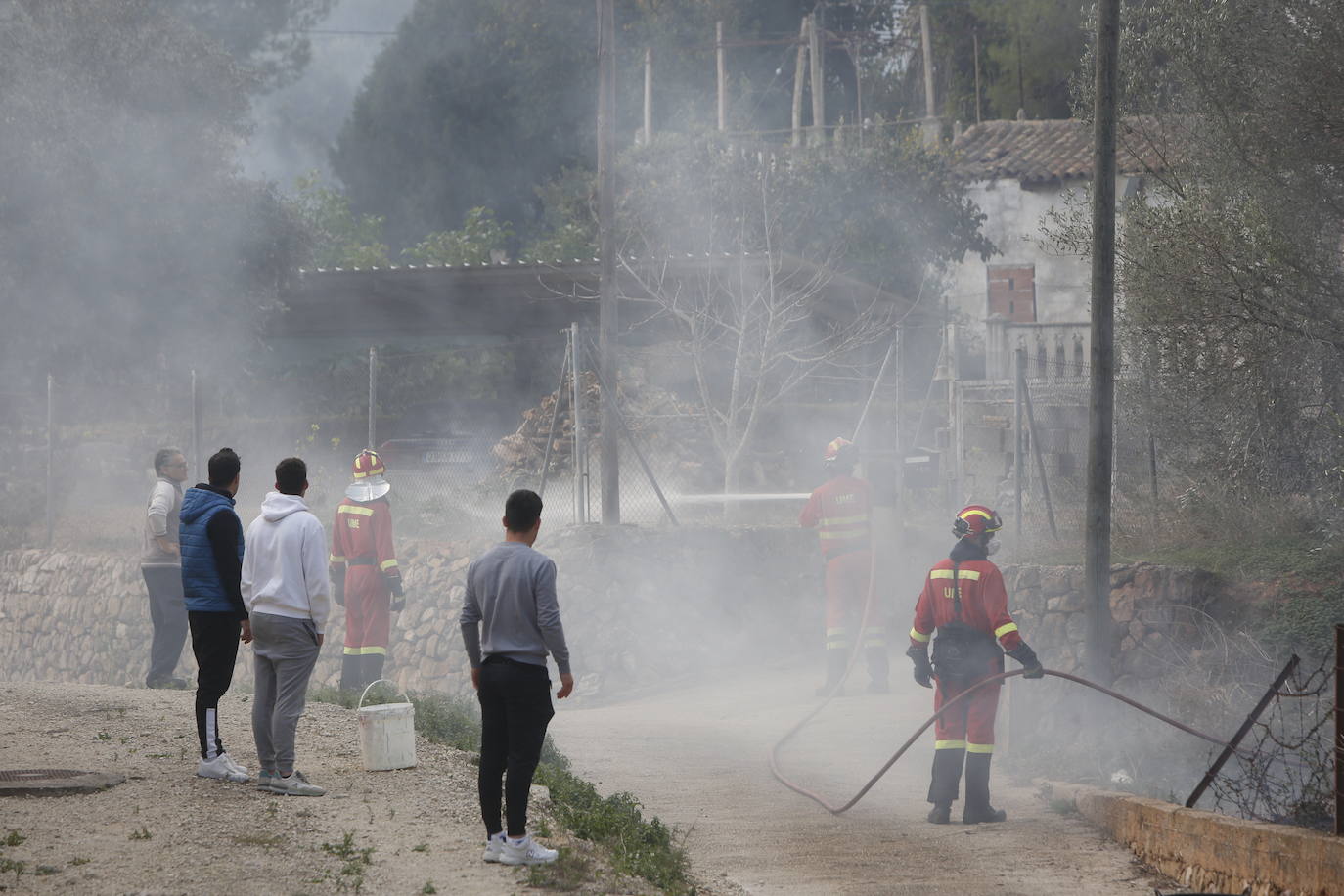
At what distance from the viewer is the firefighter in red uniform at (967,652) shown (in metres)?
8.16

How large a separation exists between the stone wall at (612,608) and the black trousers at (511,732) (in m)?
7.91

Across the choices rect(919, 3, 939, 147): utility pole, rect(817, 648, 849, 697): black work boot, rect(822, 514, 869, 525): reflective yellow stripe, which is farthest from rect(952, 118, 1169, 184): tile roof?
rect(817, 648, 849, 697): black work boot

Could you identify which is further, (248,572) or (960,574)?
(960,574)

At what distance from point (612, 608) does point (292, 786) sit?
25.1 feet

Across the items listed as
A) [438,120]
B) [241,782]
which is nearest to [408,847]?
[241,782]

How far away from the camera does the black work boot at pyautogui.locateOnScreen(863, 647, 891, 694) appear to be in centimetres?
1209

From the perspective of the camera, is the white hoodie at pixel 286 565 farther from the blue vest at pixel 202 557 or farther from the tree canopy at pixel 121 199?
the tree canopy at pixel 121 199

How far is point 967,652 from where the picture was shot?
8320mm

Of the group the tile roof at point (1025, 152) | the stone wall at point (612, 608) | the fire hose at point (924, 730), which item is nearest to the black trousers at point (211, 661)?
the fire hose at point (924, 730)

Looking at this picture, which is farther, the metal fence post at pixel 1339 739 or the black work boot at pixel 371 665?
the black work boot at pixel 371 665

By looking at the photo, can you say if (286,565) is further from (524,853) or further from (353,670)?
(353,670)

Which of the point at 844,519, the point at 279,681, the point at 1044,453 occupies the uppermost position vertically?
the point at 1044,453

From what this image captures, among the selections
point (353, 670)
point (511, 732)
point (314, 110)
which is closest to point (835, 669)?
point (353, 670)

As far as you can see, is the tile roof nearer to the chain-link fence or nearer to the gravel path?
the chain-link fence
